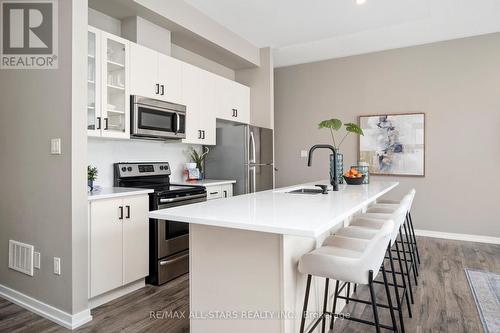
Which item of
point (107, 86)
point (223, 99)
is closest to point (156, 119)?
point (107, 86)

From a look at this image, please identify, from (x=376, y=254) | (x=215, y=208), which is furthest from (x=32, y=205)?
(x=376, y=254)

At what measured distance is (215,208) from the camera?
178cm

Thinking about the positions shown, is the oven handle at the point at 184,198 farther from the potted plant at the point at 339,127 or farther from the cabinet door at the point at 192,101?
the potted plant at the point at 339,127

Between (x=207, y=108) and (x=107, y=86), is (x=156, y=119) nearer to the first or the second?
(x=107, y=86)

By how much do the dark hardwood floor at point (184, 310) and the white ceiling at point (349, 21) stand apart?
2806 millimetres

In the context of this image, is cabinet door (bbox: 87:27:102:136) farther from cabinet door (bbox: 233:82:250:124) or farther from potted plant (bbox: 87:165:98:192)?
cabinet door (bbox: 233:82:250:124)

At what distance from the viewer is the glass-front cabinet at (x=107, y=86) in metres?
2.71

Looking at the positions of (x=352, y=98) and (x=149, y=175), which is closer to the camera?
(x=149, y=175)

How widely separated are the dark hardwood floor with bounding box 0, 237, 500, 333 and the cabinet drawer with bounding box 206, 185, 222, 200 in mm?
928

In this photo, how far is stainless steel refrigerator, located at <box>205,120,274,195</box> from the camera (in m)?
4.03

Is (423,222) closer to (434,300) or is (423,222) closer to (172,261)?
(434,300)

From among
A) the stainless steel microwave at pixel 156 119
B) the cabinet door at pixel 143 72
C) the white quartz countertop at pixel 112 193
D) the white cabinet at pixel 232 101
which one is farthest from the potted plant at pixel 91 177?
the white cabinet at pixel 232 101

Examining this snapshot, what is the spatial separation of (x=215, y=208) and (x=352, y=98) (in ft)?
13.5

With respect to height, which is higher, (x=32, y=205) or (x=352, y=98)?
(x=352, y=98)
